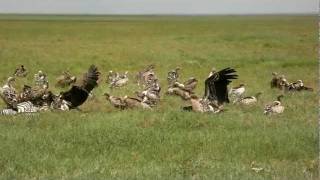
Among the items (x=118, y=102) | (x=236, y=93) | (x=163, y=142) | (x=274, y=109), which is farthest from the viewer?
(x=236, y=93)

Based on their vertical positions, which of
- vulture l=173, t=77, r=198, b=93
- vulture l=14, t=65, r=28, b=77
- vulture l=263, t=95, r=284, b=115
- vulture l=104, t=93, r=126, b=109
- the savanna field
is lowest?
vulture l=14, t=65, r=28, b=77

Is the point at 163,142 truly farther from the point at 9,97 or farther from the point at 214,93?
the point at 9,97

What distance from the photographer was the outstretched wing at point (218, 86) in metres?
14.5

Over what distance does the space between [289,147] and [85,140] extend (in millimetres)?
4071

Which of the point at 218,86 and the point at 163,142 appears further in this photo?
the point at 218,86

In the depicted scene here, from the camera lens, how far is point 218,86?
14930 mm

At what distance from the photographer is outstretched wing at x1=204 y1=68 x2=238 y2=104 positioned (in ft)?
47.5

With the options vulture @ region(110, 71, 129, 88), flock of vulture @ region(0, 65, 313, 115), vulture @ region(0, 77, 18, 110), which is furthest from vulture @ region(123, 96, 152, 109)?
vulture @ region(110, 71, 129, 88)

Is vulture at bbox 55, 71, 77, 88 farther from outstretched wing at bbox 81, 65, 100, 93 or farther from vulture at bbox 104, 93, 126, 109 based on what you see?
vulture at bbox 104, 93, 126, 109

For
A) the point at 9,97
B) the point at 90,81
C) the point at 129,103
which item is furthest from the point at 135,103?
the point at 9,97

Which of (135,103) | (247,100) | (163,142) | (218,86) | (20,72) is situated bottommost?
(20,72)

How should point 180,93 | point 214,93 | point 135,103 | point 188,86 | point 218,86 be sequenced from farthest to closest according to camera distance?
point 188,86, point 180,93, point 135,103, point 214,93, point 218,86

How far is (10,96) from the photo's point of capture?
48.5 feet

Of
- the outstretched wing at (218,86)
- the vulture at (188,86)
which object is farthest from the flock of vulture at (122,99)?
the vulture at (188,86)
